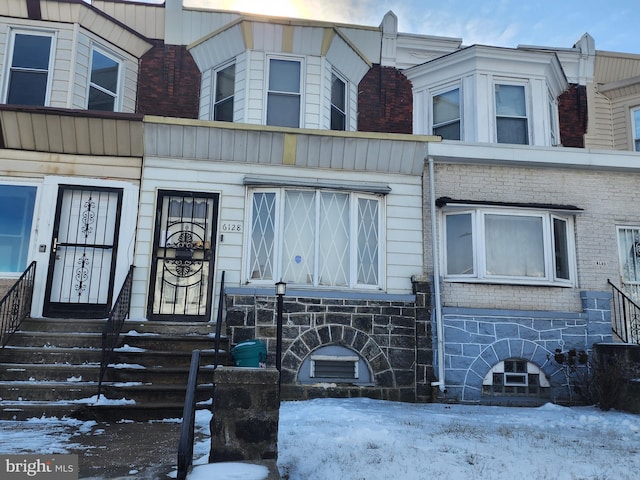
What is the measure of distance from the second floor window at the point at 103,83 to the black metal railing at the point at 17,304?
156 inches

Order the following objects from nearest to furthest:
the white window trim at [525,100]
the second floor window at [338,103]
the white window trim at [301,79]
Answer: the white window trim at [301,79]
the white window trim at [525,100]
the second floor window at [338,103]

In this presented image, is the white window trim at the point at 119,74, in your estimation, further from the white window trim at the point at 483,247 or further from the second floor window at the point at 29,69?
the white window trim at the point at 483,247

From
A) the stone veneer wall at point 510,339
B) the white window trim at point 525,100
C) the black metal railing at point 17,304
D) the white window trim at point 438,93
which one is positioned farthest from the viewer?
the white window trim at point 438,93

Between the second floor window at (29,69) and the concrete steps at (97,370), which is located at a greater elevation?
the second floor window at (29,69)

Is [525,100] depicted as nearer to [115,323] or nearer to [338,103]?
[338,103]

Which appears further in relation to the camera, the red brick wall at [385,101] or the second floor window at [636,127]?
the second floor window at [636,127]

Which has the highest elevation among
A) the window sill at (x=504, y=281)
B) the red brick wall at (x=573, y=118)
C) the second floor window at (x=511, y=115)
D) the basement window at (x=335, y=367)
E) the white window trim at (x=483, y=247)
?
the red brick wall at (x=573, y=118)

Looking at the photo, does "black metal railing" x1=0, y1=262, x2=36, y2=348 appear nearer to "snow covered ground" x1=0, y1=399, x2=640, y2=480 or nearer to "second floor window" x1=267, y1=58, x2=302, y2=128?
"snow covered ground" x1=0, y1=399, x2=640, y2=480

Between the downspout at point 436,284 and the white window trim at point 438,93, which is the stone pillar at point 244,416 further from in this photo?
the white window trim at point 438,93

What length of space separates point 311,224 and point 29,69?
245 inches

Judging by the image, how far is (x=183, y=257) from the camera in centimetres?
925

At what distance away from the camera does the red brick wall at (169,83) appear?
12320 mm

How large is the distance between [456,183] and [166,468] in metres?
7.16

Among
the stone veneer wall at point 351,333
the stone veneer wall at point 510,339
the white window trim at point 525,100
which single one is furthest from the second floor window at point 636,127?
the stone veneer wall at point 351,333
